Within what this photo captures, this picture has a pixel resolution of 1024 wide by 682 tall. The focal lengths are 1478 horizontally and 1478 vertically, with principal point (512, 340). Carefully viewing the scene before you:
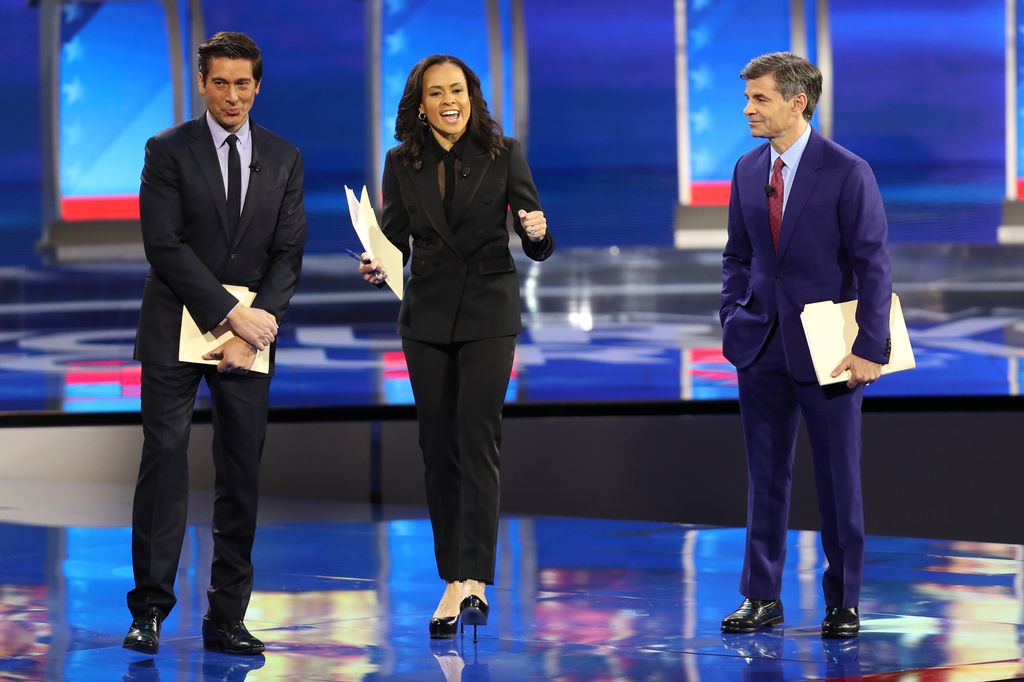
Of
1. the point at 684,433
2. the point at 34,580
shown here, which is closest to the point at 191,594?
the point at 34,580

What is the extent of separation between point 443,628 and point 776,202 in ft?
4.31

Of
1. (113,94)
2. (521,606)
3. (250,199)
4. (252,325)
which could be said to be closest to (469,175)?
(250,199)

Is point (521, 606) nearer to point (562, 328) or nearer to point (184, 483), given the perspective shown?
point (184, 483)

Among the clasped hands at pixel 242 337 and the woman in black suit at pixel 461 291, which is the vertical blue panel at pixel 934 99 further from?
the clasped hands at pixel 242 337

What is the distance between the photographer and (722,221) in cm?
694

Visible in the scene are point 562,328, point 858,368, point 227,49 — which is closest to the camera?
point 227,49

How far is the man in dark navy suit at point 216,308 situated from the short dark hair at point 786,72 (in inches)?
45.0

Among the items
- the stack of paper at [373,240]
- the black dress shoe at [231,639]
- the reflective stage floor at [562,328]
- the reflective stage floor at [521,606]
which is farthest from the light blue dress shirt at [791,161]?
the reflective stage floor at [562,328]

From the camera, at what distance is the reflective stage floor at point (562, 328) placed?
6.61 m

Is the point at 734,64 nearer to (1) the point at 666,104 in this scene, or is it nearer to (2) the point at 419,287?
(1) the point at 666,104

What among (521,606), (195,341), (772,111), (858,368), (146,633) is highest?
(772,111)

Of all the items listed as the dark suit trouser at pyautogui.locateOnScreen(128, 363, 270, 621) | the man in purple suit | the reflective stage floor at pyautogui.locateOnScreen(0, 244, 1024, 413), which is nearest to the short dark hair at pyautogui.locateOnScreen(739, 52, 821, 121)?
the man in purple suit

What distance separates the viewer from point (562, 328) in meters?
6.94

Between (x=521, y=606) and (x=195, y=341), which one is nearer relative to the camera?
(x=195, y=341)
